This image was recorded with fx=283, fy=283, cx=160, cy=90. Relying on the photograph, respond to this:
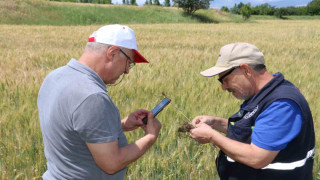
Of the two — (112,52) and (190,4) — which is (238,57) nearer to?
(112,52)

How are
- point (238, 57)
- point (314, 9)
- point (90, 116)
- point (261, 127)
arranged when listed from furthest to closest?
point (314, 9) → point (238, 57) → point (261, 127) → point (90, 116)

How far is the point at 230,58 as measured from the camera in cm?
166

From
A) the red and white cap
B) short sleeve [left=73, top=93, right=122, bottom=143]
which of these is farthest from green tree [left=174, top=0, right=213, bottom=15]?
short sleeve [left=73, top=93, right=122, bottom=143]

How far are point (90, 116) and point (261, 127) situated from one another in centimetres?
84

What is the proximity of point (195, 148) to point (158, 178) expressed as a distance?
0.47 m

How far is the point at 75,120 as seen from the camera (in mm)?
1300

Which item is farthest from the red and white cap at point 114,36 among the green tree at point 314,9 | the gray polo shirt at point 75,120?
the green tree at point 314,9

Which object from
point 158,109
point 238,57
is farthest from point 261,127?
point 158,109

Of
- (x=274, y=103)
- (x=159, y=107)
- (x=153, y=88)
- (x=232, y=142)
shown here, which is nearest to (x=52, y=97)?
(x=159, y=107)

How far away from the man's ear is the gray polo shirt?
132 millimetres

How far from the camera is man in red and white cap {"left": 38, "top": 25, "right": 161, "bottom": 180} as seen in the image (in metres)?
1.29

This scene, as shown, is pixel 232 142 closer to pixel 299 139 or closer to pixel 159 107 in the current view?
pixel 299 139

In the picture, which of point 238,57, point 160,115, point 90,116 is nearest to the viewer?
point 90,116

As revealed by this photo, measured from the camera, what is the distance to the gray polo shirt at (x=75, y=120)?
1281 mm
